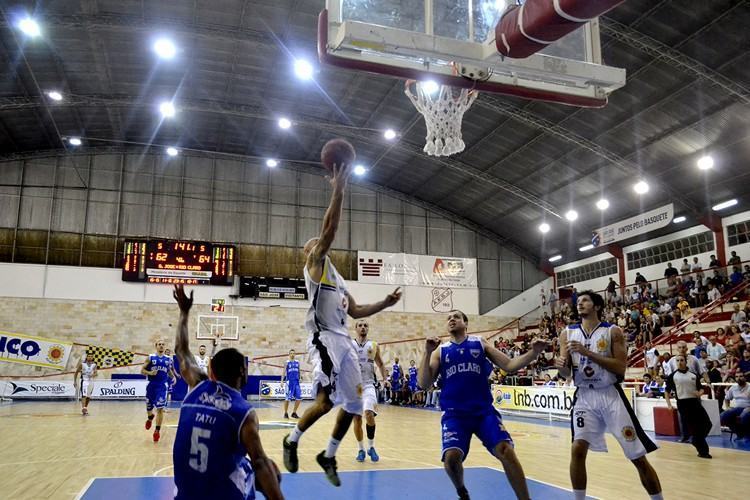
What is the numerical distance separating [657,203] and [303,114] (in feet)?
49.5

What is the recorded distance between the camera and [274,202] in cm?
3117

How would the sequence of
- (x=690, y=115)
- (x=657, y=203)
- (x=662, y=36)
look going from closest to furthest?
1. (x=662, y=36)
2. (x=690, y=115)
3. (x=657, y=203)

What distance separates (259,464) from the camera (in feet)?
10.4

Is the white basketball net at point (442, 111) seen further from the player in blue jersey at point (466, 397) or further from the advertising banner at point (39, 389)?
the advertising banner at point (39, 389)

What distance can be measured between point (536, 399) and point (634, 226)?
11051 millimetres

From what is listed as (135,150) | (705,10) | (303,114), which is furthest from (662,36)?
(135,150)

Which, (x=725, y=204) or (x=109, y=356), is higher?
(x=725, y=204)

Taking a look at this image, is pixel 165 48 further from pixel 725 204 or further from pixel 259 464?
pixel 725 204

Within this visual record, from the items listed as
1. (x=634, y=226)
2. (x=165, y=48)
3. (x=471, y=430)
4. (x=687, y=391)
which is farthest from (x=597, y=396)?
(x=634, y=226)

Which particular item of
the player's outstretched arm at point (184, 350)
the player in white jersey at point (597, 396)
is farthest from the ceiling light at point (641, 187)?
the player's outstretched arm at point (184, 350)

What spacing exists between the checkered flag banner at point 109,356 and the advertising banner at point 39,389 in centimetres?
219

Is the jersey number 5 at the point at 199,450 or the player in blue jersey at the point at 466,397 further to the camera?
the player in blue jersey at the point at 466,397

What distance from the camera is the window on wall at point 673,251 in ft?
82.6

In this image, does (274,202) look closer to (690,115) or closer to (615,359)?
(690,115)
